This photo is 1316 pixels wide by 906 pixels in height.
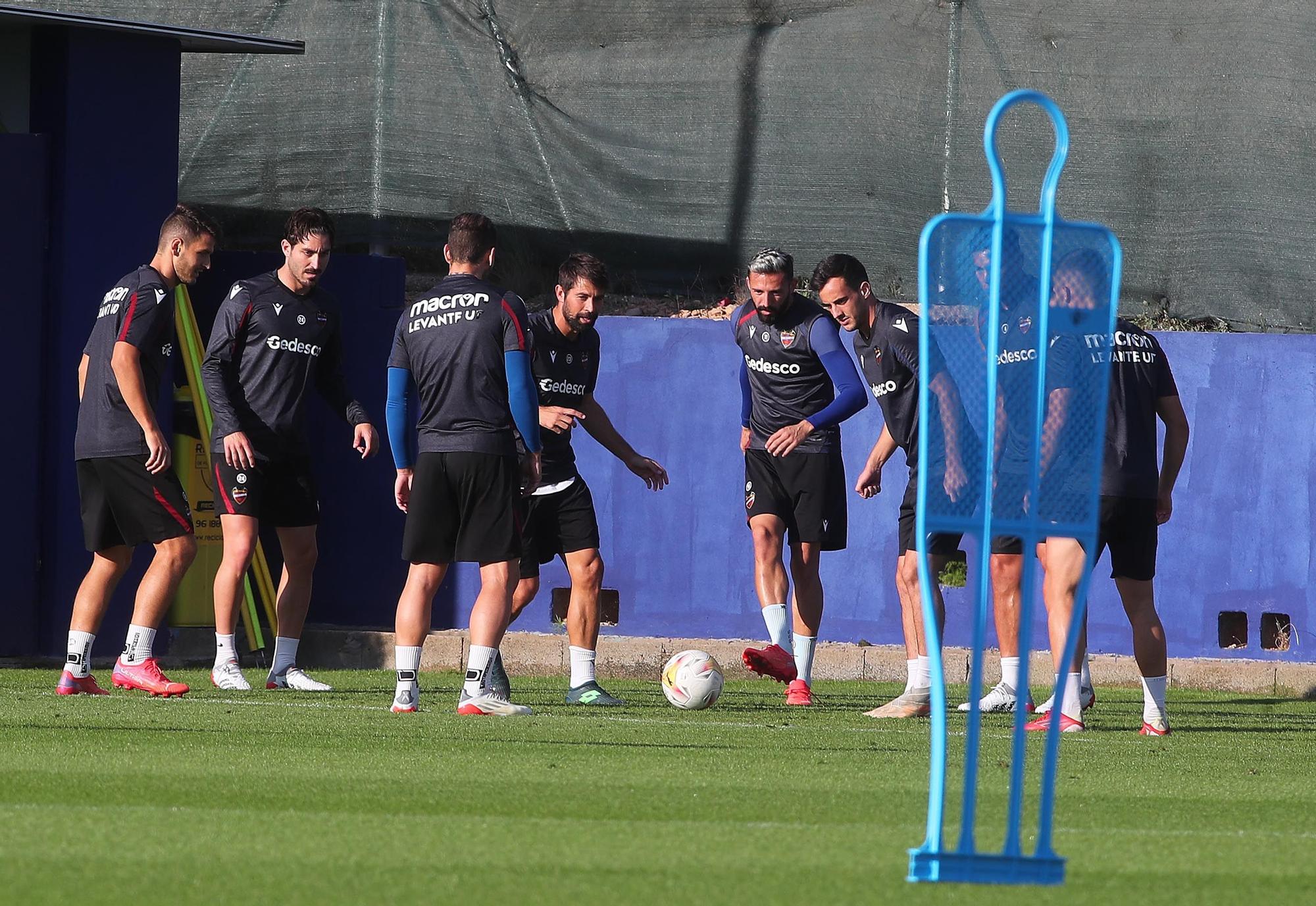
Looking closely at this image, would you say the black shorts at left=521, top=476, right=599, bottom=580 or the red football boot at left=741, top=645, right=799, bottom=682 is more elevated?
the black shorts at left=521, top=476, right=599, bottom=580

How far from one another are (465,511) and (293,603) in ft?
5.93

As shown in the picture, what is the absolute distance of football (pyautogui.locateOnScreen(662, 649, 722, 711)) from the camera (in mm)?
9312

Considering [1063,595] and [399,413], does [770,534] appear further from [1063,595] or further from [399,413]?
[399,413]

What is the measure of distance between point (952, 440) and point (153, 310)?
5617mm

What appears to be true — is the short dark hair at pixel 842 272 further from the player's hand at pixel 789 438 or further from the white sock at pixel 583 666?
the white sock at pixel 583 666

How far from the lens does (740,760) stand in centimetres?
703

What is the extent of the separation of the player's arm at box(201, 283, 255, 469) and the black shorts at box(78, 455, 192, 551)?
50cm

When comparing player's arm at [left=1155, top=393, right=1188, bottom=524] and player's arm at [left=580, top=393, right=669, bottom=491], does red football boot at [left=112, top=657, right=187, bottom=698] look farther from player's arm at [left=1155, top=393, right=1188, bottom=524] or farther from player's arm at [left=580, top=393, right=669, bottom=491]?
player's arm at [left=1155, top=393, right=1188, bottom=524]

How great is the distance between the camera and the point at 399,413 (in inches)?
347

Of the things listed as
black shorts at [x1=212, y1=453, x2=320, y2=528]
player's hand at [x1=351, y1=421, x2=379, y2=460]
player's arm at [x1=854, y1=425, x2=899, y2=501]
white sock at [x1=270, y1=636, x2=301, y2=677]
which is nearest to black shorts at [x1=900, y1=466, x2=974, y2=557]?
A: player's arm at [x1=854, y1=425, x2=899, y2=501]

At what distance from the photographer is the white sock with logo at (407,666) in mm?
8695

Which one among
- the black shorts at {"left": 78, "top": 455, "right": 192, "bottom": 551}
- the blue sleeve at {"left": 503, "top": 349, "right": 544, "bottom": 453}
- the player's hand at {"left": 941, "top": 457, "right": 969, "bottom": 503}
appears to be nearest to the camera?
the player's hand at {"left": 941, "top": 457, "right": 969, "bottom": 503}

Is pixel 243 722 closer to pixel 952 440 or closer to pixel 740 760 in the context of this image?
pixel 740 760

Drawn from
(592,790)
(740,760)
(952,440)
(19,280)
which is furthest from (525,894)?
(19,280)
